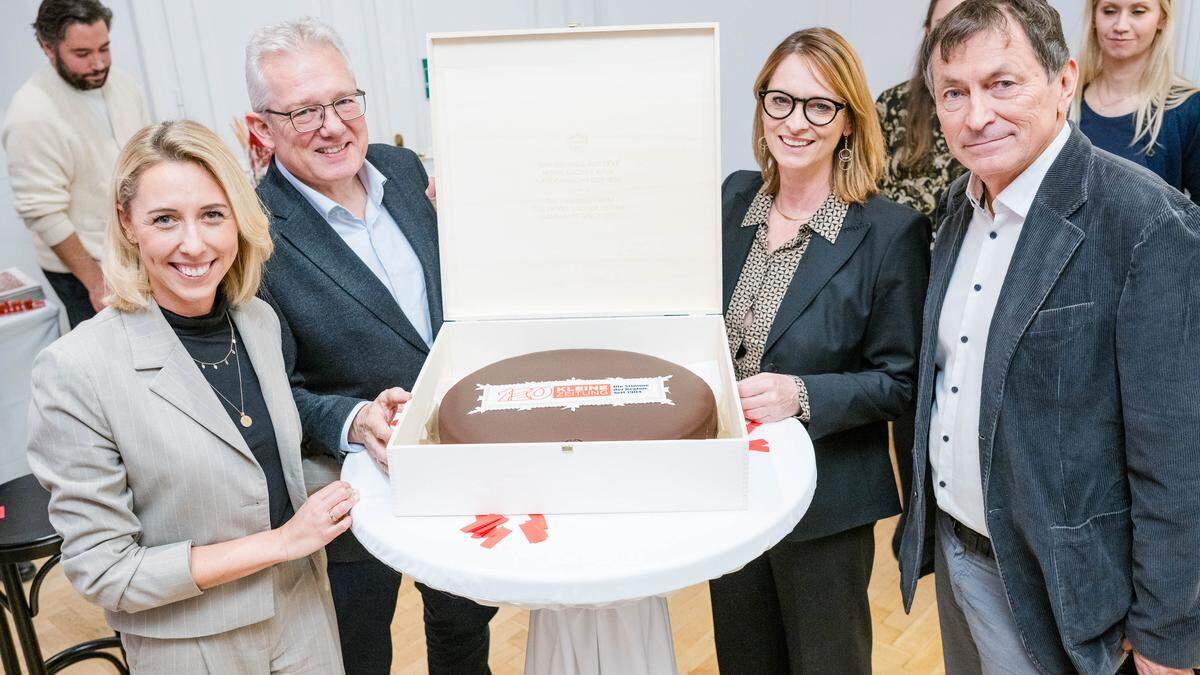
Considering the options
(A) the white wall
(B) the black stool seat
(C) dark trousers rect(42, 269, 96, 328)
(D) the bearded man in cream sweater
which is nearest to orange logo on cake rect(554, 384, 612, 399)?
(B) the black stool seat

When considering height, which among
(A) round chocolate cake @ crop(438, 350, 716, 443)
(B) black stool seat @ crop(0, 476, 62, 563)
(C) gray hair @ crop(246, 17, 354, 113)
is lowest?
(B) black stool seat @ crop(0, 476, 62, 563)

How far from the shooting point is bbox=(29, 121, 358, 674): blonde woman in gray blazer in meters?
1.23

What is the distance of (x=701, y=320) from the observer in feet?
5.51

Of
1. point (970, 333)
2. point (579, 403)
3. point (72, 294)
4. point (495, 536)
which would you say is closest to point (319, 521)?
point (495, 536)

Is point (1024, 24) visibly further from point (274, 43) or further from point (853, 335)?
point (274, 43)

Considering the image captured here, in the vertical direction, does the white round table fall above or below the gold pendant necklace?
below

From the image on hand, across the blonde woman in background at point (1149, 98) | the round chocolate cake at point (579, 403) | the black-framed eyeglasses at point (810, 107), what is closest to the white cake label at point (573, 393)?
the round chocolate cake at point (579, 403)

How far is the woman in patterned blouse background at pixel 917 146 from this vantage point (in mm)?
2504

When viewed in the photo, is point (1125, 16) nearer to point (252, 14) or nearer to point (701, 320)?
point (701, 320)

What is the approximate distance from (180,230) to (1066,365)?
4.25ft

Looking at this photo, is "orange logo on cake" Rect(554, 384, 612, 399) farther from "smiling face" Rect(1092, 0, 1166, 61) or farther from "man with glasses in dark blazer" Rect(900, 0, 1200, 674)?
"smiling face" Rect(1092, 0, 1166, 61)

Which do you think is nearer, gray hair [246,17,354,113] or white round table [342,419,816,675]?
white round table [342,419,816,675]

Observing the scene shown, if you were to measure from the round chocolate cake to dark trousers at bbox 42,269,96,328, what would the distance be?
263cm

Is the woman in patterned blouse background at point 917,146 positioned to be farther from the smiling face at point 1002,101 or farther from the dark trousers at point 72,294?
the dark trousers at point 72,294
